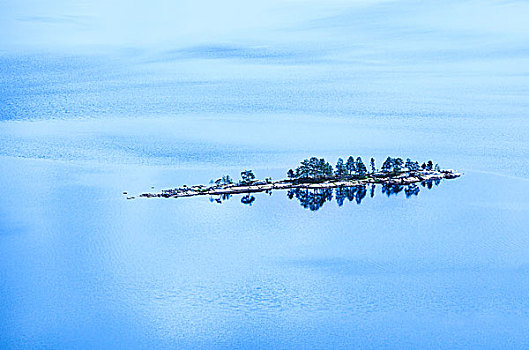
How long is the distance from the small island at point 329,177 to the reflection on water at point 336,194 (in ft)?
0.15

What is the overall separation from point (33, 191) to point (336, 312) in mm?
3316

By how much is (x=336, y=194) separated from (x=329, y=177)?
0.31 m

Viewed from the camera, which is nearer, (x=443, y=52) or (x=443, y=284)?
(x=443, y=284)

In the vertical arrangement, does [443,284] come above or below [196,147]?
below

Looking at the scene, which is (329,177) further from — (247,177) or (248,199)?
(248,199)

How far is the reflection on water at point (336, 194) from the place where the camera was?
700 centimetres

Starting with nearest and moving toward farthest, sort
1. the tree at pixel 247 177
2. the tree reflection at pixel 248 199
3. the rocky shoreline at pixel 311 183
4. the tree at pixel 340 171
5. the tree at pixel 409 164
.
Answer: the tree reflection at pixel 248 199 < the rocky shoreline at pixel 311 183 < the tree at pixel 247 177 < the tree at pixel 340 171 < the tree at pixel 409 164

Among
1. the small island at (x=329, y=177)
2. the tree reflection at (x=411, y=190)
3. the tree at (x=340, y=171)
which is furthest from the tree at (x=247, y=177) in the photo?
the tree reflection at (x=411, y=190)

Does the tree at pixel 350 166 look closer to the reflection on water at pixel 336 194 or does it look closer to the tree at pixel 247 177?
the reflection on water at pixel 336 194

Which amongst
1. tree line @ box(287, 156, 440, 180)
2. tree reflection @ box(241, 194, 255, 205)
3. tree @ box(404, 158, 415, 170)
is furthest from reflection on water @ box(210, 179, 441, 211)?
tree @ box(404, 158, 415, 170)

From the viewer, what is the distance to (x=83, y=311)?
5051 mm

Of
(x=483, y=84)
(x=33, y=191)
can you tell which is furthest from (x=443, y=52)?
(x=33, y=191)

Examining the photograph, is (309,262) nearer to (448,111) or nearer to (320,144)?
(320,144)

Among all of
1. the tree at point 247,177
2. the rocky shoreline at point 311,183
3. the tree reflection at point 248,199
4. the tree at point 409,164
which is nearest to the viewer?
the tree reflection at point 248,199
